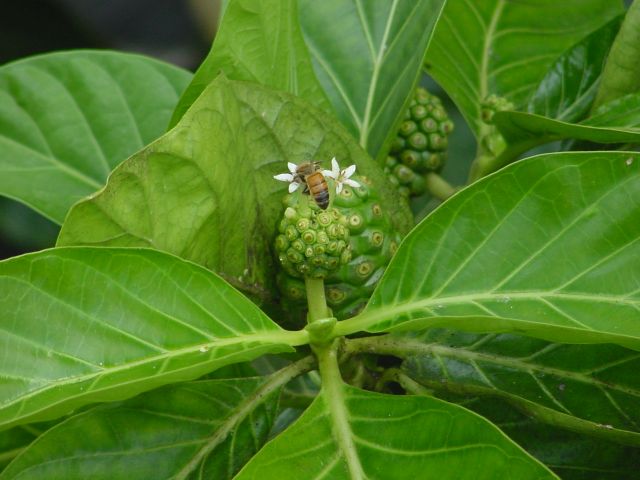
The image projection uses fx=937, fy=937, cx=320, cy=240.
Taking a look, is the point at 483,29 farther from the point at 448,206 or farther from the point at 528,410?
the point at 528,410

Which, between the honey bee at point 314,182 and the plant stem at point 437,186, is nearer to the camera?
the honey bee at point 314,182

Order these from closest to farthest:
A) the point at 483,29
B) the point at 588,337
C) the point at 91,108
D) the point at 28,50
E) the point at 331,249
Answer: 1. the point at 588,337
2. the point at 331,249
3. the point at 483,29
4. the point at 91,108
5. the point at 28,50

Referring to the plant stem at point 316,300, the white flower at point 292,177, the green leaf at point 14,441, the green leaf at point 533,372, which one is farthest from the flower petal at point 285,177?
the green leaf at point 14,441

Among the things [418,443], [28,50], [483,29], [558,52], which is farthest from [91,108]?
[28,50]

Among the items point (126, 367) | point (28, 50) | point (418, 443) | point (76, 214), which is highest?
point (76, 214)

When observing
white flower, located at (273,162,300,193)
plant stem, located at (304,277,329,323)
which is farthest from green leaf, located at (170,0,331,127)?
plant stem, located at (304,277,329,323)

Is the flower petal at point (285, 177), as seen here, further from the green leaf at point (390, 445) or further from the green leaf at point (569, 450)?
the green leaf at point (569, 450)
